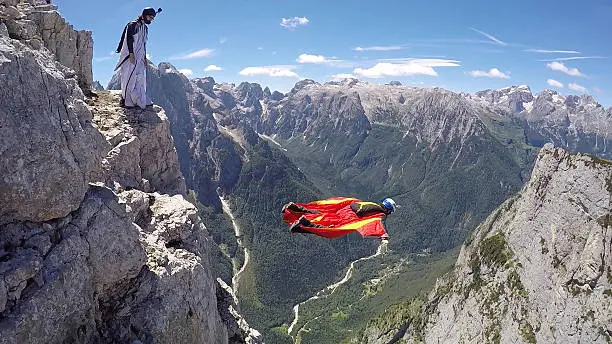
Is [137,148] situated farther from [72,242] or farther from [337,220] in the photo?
[337,220]

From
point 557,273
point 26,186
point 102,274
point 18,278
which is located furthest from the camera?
point 557,273

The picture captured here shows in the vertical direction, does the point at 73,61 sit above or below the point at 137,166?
above

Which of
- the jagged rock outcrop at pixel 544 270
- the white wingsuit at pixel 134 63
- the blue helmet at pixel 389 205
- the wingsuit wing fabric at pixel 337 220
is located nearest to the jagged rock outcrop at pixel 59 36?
the white wingsuit at pixel 134 63

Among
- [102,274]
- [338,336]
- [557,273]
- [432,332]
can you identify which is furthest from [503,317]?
[338,336]

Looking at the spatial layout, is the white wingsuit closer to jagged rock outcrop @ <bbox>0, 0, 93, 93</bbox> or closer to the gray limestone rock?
jagged rock outcrop @ <bbox>0, 0, 93, 93</bbox>

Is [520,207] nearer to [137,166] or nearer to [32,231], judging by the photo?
[137,166]

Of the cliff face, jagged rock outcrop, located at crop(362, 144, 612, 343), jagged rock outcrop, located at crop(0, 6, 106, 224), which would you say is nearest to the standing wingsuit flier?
the cliff face

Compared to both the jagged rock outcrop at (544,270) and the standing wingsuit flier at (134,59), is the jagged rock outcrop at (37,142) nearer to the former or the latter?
the standing wingsuit flier at (134,59)
